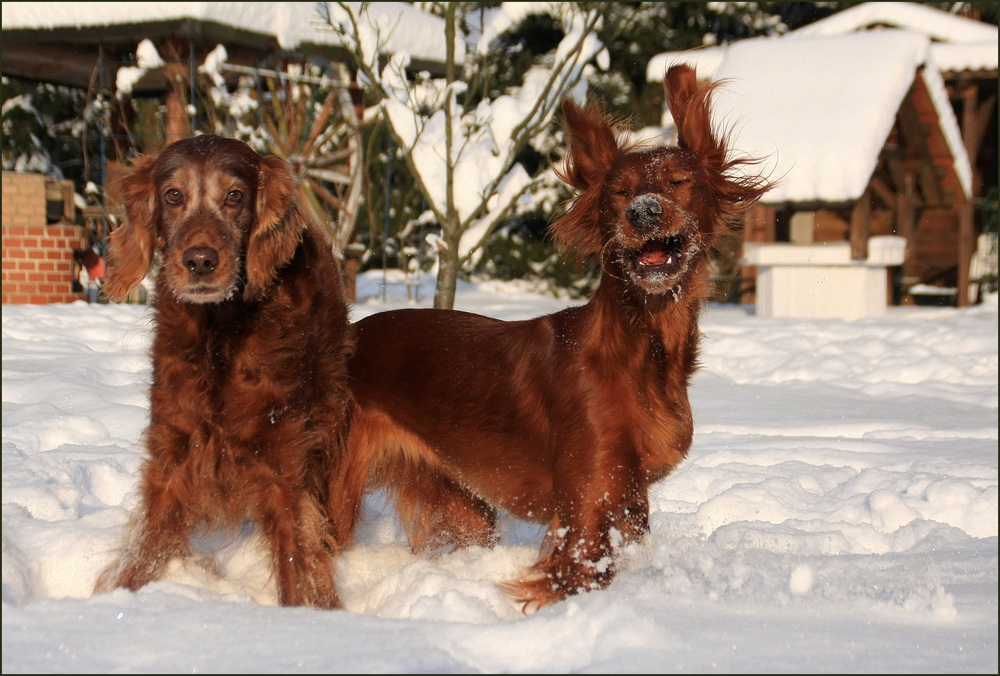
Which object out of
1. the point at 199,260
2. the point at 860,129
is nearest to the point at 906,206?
the point at 860,129

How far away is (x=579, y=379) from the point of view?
276cm

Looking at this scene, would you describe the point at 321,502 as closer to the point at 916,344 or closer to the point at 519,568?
the point at 519,568

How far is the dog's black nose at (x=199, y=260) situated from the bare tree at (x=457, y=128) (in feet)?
16.8

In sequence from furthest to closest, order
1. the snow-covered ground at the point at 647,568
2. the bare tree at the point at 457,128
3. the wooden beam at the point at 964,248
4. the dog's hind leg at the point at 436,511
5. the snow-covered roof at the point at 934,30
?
1. the snow-covered roof at the point at 934,30
2. the wooden beam at the point at 964,248
3. the bare tree at the point at 457,128
4. the dog's hind leg at the point at 436,511
5. the snow-covered ground at the point at 647,568

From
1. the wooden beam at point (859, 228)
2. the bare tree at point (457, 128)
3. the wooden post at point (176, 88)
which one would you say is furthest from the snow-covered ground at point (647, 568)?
the wooden beam at point (859, 228)

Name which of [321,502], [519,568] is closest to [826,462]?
[519,568]

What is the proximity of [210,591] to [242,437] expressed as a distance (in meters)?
0.45

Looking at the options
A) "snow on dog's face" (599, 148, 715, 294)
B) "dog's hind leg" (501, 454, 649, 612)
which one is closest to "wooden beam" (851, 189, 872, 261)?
"snow on dog's face" (599, 148, 715, 294)

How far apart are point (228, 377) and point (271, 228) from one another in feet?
1.41

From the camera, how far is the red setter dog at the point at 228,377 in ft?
8.52

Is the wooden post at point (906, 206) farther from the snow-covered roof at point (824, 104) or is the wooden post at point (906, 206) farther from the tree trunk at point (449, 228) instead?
the tree trunk at point (449, 228)

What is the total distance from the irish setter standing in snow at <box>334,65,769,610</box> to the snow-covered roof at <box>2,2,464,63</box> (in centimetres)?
609

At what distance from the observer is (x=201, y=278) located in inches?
97.0

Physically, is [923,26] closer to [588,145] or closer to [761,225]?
[761,225]
